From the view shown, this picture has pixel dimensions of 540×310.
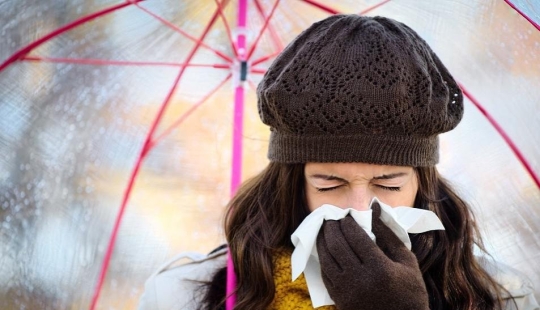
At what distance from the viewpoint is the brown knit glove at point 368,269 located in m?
2.48

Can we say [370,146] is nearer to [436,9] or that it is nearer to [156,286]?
[436,9]

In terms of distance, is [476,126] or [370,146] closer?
[370,146]

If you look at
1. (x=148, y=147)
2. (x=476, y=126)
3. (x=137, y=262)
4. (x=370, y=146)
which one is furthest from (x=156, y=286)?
(x=476, y=126)

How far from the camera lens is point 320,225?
2.70 m

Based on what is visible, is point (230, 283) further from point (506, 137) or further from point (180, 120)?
point (506, 137)

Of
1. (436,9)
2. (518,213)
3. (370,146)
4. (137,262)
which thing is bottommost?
(137,262)

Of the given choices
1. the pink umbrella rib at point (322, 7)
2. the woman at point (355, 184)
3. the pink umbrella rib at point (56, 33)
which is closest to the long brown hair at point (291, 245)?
the woman at point (355, 184)

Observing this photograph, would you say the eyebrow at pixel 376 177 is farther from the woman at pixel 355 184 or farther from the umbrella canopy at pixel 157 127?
the umbrella canopy at pixel 157 127

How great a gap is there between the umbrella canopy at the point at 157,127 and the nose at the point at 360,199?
0.58 meters

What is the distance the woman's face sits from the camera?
272 centimetres

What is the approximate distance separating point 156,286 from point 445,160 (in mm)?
1088

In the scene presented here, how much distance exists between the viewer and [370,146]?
269 cm

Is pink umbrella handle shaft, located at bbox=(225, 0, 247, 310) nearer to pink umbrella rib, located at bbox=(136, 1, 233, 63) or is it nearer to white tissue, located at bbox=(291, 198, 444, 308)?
pink umbrella rib, located at bbox=(136, 1, 233, 63)

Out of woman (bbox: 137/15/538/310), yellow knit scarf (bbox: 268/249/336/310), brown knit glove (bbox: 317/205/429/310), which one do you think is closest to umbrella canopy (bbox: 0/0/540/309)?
woman (bbox: 137/15/538/310)
